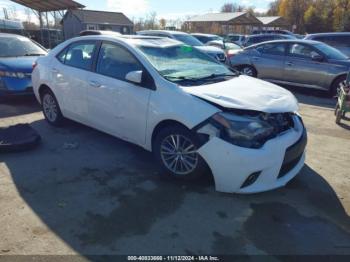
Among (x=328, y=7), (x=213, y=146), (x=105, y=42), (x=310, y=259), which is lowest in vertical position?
(x=310, y=259)

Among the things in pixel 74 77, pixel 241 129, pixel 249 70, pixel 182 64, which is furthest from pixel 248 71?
pixel 241 129

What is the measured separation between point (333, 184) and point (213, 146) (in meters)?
1.70

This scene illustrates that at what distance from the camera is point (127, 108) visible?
4.14 m

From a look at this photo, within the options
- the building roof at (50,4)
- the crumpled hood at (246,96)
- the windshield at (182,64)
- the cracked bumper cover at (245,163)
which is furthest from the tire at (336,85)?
the building roof at (50,4)

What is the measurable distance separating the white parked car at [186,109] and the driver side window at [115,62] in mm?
13

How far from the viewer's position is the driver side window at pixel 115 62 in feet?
13.7

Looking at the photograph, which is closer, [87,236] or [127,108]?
[87,236]

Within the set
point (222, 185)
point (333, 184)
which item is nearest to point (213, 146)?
point (222, 185)

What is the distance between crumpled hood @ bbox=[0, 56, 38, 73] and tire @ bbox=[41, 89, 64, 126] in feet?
6.06

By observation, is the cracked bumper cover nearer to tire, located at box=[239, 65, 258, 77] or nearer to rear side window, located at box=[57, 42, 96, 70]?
rear side window, located at box=[57, 42, 96, 70]

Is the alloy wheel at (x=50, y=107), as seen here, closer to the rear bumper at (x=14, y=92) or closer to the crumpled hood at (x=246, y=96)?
the rear bumper at (x=14, y=92)

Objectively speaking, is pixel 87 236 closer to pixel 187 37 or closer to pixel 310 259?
pixel 310 259

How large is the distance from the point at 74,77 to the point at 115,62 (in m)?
0.88

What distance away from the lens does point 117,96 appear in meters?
4.21
